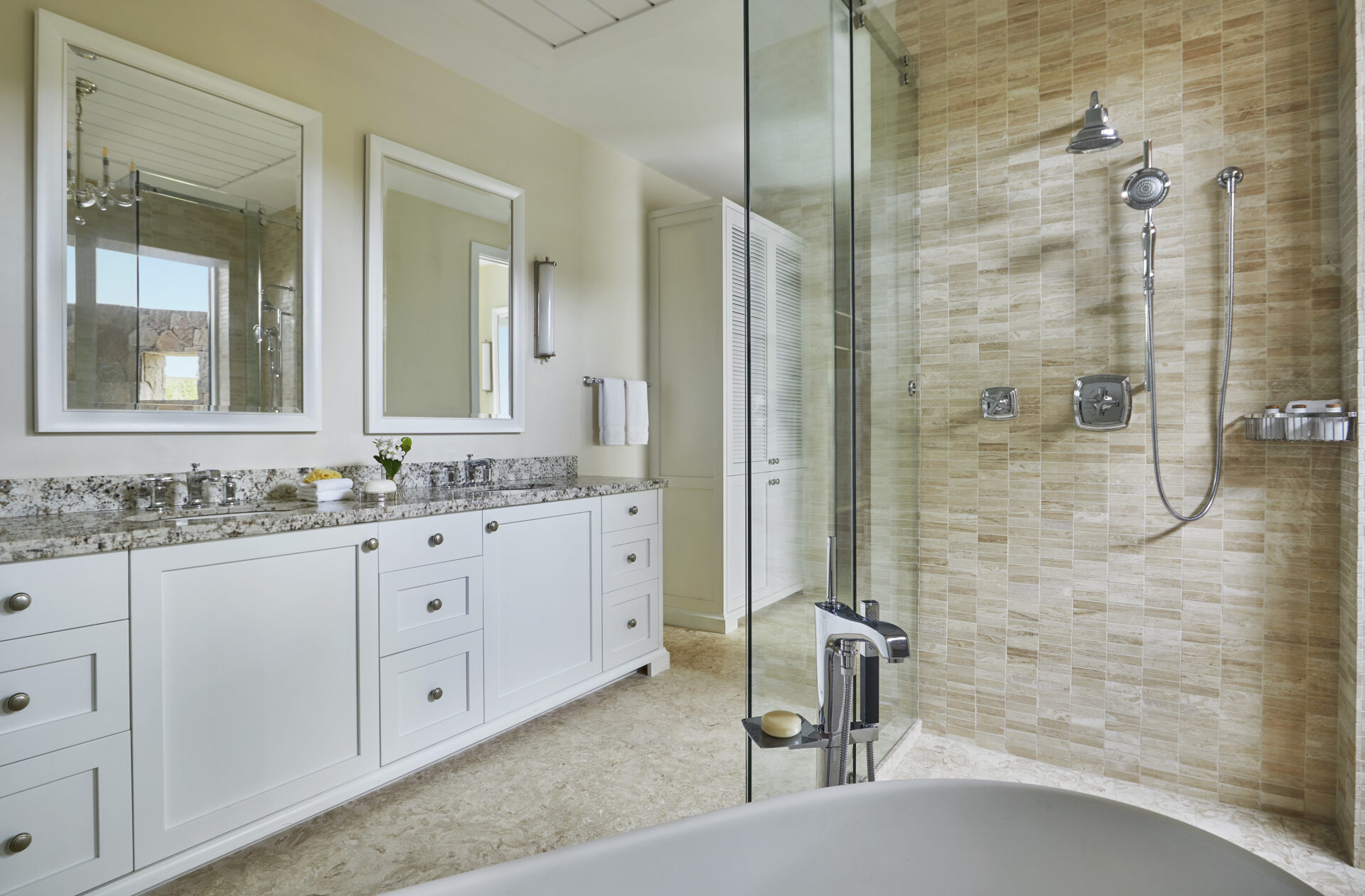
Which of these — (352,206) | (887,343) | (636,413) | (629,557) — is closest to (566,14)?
(352,206)

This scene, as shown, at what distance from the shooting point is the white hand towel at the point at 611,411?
3.72m

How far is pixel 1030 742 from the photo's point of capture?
2160 mm

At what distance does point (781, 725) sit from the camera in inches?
47.1

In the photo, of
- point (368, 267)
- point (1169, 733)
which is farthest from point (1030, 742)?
point (368, 267)

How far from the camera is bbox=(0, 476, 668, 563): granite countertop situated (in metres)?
1.49

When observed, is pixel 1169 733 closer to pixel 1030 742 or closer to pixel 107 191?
pixel 1030 742

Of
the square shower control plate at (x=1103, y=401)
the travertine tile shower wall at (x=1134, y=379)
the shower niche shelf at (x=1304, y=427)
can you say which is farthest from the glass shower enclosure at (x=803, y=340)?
the shower niche shelf at (x=1304, y=427)

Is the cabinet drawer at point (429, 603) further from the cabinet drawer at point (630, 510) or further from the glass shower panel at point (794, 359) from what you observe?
the glass shower panel at point (794, 359)

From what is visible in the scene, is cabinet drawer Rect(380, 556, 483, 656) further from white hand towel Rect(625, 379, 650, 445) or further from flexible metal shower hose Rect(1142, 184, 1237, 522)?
flexible metal shower hose Rect(1142, 184, 1237, 522)

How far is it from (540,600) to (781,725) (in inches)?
63.2

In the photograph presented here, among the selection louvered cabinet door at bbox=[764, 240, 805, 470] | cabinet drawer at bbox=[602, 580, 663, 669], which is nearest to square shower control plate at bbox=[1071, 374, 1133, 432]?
louvered cabinet door at bbox=[764, 240, 805, 470]

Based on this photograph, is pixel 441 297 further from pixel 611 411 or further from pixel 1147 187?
pixel 1147 187

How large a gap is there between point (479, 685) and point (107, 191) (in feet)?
6.13

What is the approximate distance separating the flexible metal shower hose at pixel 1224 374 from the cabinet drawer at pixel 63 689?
8.74ft
